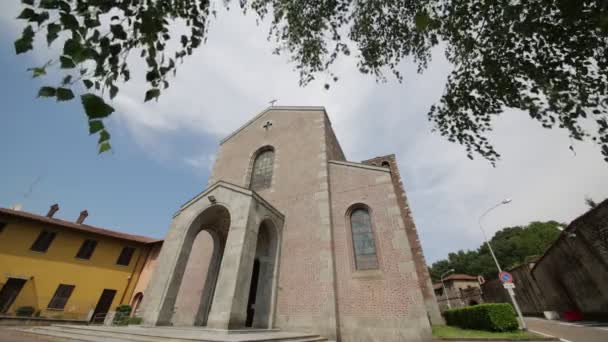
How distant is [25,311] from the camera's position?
14.1 metres

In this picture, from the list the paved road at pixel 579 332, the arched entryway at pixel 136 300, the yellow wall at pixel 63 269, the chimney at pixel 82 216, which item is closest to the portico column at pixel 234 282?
the paved road at pixel 579 332

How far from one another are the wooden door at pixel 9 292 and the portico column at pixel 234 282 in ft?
56.7

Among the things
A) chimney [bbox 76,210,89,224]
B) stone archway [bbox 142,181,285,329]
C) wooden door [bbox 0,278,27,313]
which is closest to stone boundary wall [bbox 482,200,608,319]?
stone archway [bbox 142,181,285,329]

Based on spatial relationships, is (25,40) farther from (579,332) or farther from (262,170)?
(579,332)

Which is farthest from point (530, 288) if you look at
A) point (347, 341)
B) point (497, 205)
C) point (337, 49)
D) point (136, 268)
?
point (136, 268)

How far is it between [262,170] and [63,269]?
15930 mm

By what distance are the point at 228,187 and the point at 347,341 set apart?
6432 mm

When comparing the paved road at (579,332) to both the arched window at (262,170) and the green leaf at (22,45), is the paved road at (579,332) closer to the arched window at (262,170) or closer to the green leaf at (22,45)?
the green leaf at (22,45)

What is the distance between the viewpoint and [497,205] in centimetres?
1448

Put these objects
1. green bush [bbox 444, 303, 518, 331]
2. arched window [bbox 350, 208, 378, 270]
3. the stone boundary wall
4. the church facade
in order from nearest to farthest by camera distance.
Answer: the church facade → green bush [bbox 444, 303, 518, 331] → arched window [bbox 350, 208, 378, 270] → the stone boundary wall

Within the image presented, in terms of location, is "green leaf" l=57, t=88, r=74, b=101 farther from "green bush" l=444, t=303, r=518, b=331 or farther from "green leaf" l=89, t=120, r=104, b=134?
"green bush" l=444, t=303, r=518, b=331

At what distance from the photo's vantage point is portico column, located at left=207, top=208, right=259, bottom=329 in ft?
20.3

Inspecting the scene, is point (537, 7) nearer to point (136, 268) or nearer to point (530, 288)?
point (136, 268)

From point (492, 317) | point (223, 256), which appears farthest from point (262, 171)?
point (492, 317)
